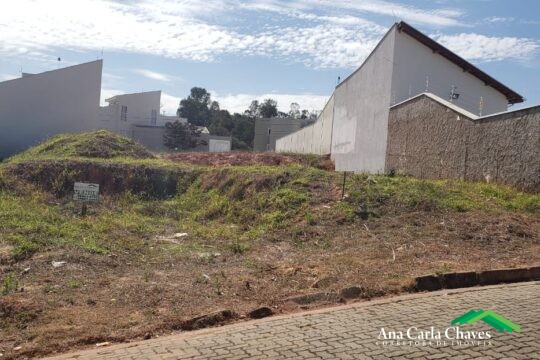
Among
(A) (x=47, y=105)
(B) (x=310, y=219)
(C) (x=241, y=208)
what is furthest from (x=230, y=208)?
(A) (x=47, y=105)

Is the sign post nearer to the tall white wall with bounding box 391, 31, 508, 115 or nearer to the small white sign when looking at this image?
the small white sign

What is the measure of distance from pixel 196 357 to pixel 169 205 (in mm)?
10227

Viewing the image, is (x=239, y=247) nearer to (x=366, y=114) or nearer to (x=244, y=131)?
(x=366, y=114)

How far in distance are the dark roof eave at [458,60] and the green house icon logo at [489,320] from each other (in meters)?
13.8

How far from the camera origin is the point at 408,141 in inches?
588

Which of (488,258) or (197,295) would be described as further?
(488,258)

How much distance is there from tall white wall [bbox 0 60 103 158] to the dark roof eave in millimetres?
28059

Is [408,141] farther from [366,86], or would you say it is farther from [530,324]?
[530,324]

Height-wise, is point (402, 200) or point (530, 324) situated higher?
point (402, 200)

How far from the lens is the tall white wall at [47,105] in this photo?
3516 centimetres

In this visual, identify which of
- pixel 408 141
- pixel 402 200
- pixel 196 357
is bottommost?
pixel 196 357

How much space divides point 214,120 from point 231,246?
7358 centimetres

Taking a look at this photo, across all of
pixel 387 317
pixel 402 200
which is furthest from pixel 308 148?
pixel 387 317

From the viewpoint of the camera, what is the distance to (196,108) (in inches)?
3499
